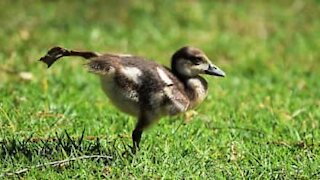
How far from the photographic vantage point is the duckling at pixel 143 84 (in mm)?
4395

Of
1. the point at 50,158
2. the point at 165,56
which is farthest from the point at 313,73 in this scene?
the point at 50,158

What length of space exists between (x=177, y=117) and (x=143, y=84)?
56.9 inches

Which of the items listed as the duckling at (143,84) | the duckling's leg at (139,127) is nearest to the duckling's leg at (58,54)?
the duckling at (143,84)

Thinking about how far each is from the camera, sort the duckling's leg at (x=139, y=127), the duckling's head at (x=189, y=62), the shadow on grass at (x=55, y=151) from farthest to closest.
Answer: the duckling's head at (x=189, y=62)
the duckling's leg at (x=139, y=127)
the shadow on grass at (x=55, y=151)

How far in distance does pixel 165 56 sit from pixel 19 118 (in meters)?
3.17

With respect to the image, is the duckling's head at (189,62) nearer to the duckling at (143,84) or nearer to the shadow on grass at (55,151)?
the duckling at (143,84)

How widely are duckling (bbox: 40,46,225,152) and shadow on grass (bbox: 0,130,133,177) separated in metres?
0.18

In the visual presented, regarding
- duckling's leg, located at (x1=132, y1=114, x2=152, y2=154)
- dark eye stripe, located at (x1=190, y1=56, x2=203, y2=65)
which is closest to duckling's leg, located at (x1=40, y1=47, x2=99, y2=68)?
duckling's leg, located at (x1=132, y1=114, x2=152, y2=154)

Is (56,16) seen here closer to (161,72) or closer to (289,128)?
(289,128)

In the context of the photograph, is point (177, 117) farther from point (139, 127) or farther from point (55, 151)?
point (55, 151)

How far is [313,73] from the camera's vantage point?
26.4 ft

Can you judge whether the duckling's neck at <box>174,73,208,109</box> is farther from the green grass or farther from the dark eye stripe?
the green grass

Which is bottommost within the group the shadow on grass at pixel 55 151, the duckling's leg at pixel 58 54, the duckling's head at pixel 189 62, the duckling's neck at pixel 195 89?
the shadow on grass at pixel 55 151

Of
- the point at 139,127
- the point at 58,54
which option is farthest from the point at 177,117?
the point at 58,54
